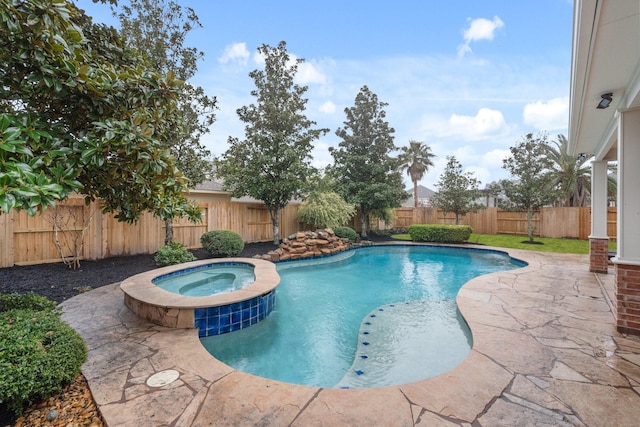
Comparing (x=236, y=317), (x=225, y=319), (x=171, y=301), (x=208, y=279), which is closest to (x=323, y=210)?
(x=208, y=279)

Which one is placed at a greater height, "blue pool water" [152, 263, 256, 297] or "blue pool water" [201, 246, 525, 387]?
"blue pool water" [152, 263, 256, 297]

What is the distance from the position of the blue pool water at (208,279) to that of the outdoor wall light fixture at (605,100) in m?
6.43

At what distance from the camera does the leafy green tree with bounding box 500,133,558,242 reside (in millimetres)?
13734

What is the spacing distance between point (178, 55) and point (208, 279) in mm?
7480

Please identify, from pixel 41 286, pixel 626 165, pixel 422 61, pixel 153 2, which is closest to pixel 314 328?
pixel 626 165

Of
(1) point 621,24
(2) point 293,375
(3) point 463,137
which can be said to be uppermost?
(3) point 463,137

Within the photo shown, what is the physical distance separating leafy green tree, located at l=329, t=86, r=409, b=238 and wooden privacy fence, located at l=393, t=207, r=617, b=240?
446cm

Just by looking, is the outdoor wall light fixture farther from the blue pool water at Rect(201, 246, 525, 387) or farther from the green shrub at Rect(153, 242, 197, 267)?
the green shrub at Rect(153, 242, 197, 267)

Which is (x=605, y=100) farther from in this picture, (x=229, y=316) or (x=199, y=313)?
(x=199, y=313)

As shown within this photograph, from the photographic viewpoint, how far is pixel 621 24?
256cm

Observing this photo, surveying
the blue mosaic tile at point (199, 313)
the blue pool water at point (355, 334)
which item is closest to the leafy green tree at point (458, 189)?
the blue pool water at point (355, 334)

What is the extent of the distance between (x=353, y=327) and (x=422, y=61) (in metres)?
8.10

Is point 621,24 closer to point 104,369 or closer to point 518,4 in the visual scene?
point 518,4

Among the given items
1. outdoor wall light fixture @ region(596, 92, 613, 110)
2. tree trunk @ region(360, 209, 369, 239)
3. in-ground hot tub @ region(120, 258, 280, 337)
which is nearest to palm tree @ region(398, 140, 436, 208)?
tree trunk @ region(360, 209, 369, 239)
